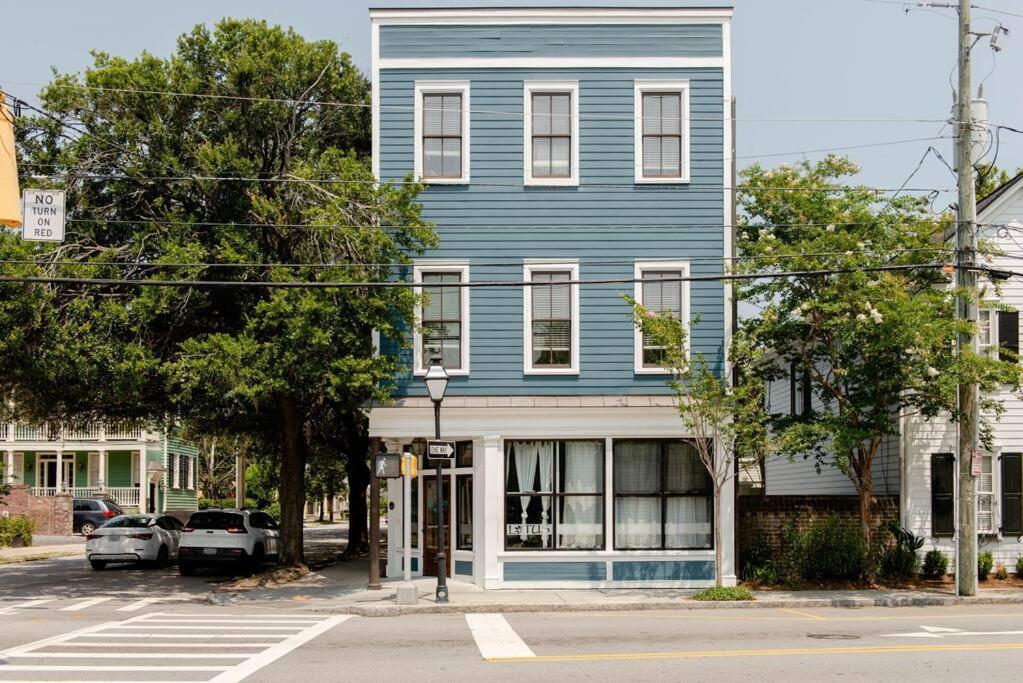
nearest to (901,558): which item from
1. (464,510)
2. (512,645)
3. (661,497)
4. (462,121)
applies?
(661,497)

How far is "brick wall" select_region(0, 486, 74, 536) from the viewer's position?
49.2 m

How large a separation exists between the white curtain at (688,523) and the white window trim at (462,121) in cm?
801

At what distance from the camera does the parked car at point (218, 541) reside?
27.9m

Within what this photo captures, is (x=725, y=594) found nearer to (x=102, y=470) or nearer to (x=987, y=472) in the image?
(x=987, y=472)

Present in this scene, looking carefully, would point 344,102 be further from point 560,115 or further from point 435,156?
point 560,115

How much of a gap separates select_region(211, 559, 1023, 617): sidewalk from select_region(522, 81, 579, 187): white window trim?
831 centimetres

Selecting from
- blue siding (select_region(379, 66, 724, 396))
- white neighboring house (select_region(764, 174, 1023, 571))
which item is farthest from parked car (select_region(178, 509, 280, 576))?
white neighboring house (select_region(764, 174, 1023, 571))

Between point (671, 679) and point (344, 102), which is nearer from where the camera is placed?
point (671, 679)

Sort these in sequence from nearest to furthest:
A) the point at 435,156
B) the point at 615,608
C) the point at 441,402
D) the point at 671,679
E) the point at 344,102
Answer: the point at 671,679 < the point at 615,608 < the point at 441,402 < the point at 435,156 < the point at 344,102

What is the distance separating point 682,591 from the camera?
23078mm

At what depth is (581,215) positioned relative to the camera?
2409 centimetres

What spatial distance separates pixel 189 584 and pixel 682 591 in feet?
36.3

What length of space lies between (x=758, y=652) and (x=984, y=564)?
11446 millimetres

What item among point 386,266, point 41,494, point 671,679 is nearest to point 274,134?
point 386,266
